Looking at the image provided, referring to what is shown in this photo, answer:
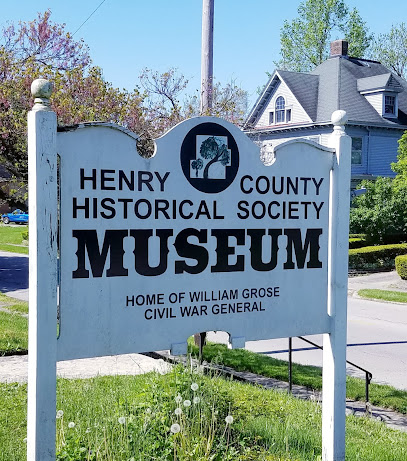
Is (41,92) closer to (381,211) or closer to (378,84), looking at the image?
(381,211)

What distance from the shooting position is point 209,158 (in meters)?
3.95

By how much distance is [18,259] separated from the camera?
28.3m

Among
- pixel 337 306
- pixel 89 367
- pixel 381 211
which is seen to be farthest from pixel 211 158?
pixel 381 211

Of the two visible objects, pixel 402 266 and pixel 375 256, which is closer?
pixel 402 266

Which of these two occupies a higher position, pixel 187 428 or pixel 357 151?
pixel 357 151

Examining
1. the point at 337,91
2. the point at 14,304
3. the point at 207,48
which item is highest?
the point at 337,91

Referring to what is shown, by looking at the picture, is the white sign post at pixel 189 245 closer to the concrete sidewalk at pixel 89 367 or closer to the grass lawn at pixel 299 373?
the grass lawn at pixel 299 373

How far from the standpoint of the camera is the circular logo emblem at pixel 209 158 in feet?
12.7

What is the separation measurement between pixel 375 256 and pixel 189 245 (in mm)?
22168

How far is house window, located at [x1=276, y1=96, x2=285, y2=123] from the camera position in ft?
115

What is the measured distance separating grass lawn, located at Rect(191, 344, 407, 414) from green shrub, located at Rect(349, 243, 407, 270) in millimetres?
14829

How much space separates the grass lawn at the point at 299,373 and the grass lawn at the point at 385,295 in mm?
8602

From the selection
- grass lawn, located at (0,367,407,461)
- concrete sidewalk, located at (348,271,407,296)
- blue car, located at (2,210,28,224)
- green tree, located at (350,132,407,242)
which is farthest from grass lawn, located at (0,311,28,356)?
blue car, located at (2,210,28,224)

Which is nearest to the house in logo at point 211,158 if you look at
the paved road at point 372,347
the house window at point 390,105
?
the paved road at point 372,347
